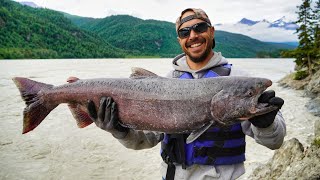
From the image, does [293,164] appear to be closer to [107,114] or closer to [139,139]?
[139,139]

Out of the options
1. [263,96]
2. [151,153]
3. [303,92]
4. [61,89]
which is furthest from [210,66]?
[303,92]

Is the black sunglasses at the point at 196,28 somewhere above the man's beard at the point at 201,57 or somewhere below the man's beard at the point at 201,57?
above

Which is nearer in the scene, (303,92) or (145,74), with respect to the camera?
(145,74)

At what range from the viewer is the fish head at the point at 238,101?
3635 millimetres

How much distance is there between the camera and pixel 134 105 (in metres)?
4.15

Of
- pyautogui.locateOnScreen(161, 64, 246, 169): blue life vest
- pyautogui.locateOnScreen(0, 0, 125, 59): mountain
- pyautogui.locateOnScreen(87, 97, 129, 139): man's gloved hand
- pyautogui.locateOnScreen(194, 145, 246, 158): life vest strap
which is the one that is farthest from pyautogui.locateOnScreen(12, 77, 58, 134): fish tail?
pyautogui.locateOnScreen(0, 0, 125, 59): mountain

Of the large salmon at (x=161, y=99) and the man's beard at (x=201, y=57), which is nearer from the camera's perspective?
the large salmon at (x=161, y=99)

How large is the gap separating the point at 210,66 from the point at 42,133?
44.1ft

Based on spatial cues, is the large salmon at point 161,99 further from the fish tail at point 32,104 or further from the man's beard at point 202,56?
the man's beard at point 202,56

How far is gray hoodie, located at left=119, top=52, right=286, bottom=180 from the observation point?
3.93m

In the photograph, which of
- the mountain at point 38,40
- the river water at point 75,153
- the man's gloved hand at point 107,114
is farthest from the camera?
the mountain at point 38,40

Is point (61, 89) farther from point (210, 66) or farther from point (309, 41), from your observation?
point (309, 41)

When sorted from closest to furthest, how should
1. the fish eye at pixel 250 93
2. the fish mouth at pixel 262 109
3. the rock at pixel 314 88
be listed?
the fish mouth at pixel 262 109
the fish eye at pixel 250 93
the rock at pixel 314 88

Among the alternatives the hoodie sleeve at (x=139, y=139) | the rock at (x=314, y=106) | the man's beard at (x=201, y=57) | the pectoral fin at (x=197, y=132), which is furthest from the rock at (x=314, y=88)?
the pectoral fin at (x=197, y=132)
